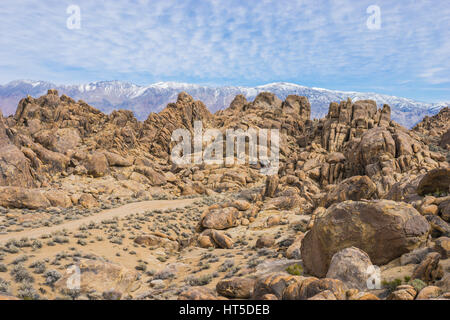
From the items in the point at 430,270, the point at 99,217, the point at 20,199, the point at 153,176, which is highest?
the point at 153,176

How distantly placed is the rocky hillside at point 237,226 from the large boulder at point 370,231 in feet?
0.14

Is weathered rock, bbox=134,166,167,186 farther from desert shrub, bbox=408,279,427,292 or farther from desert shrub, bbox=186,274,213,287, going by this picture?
desert shrub, bbox=408,279,427,292

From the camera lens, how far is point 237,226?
26.7 metres

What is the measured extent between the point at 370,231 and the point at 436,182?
820cm

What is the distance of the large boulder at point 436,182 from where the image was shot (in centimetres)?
1503

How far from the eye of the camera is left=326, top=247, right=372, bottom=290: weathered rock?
8.77m

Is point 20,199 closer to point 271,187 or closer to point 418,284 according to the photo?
point 271,187

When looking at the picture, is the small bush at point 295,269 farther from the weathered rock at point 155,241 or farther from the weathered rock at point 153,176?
the weathered rock at point 153,176

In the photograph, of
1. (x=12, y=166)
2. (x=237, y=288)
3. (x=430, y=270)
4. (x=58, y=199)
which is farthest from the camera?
(x=12, y=166)

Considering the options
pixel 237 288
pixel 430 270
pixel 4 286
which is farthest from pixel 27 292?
pixel 430 270

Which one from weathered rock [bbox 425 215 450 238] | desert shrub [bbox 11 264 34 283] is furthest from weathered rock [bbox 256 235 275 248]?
desert shrub [bbox 11 264 34 283]

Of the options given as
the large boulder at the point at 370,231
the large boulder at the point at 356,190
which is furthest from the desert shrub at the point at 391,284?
the large boulder at the point at 356,190
